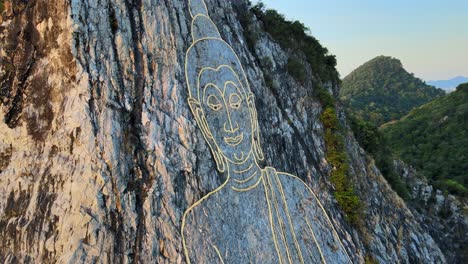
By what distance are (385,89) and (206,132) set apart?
63.7 m

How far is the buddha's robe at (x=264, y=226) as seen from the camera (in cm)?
975

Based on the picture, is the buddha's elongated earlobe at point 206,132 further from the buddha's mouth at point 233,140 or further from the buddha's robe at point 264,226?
the buddha's robe at point 264,226

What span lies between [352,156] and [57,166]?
11349 millimetres

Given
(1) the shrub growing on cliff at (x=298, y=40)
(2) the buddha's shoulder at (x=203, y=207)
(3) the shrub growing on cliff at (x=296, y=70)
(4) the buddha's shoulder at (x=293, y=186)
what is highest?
(1) the shrub growing on cliff at (x=298, y=40)

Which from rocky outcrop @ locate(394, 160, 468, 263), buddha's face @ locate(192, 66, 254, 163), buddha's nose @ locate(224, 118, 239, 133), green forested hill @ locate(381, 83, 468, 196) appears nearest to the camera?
buddha's face @ locate(192, 66, 254, 163)

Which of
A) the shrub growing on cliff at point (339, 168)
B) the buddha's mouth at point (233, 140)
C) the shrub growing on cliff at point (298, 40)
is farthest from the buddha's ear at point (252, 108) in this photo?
the shrub growing on cliff at point (298, 40)

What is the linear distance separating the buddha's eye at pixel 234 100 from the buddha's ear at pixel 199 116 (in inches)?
40.9

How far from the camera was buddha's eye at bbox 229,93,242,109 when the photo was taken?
38.1 ft

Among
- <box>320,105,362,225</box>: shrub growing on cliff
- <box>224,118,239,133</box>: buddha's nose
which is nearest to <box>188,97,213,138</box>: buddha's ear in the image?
<box>224,118,239,133</box>: buddha's nose

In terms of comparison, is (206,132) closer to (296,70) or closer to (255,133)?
(255,133)

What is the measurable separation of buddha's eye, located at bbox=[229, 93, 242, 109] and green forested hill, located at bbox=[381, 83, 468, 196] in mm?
23042

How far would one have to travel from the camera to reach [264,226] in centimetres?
1102

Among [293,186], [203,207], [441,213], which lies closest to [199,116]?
[203,207]

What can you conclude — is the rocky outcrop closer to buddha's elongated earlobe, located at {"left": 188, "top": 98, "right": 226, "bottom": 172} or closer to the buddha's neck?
the buddha's neck
